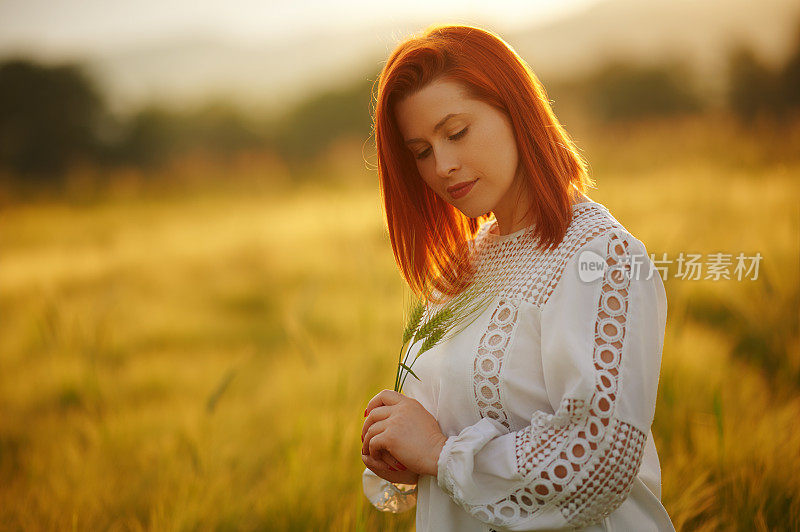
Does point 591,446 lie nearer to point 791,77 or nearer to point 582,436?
point 582,436

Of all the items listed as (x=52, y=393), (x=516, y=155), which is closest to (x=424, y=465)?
(x=516, y=155)

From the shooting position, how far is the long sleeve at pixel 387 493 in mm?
1608

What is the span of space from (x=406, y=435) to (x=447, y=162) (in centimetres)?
59

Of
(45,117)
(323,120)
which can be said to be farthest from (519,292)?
(45,117)

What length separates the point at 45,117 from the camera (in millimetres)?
12148

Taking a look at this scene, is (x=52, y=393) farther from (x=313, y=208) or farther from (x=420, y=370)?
(x=313, y=208)

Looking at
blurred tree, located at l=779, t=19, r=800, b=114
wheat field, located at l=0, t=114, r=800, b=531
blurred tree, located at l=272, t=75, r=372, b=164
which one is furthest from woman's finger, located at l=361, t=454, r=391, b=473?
blurred tree, located at l=272, t=75, r=372, b=164

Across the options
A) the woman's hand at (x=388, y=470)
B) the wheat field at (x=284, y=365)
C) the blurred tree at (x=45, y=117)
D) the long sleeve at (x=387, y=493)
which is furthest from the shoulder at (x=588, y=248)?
the blurred tree at (x=45, y=117)

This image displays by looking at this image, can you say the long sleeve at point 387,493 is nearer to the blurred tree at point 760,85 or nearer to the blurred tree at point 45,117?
the blurred tree at point 760,85

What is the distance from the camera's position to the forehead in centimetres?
133

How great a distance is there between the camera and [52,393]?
125 inches

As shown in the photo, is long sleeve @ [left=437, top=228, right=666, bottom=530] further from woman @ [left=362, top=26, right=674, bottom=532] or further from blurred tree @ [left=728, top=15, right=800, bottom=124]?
blurred tree @ [left=728, top=15, right=800, bottom=124]

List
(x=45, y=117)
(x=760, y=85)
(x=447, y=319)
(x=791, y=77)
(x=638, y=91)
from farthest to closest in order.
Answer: (x=45, y=117), (x=638, y=91), (x=760, y=85), (x=791, y=77), (x=447, y=319)

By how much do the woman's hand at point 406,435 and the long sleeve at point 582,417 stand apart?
47mm
